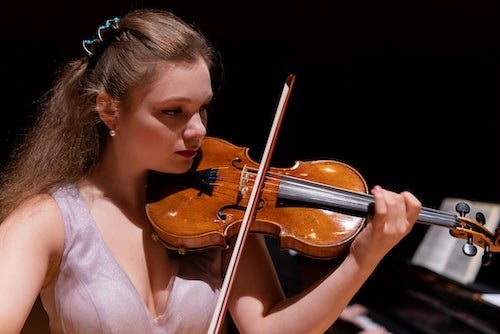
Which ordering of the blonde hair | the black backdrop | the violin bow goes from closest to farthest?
the violin bow
the blonde hair
the black backdrop

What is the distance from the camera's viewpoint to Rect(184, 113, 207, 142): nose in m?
1.23

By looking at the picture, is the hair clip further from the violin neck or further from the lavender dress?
the violin neck

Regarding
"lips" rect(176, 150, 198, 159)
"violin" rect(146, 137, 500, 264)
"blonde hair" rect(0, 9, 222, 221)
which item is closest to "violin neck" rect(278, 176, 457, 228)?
"violin" rect(146, 137, 500, 264)

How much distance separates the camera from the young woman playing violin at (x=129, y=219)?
117 centimetres

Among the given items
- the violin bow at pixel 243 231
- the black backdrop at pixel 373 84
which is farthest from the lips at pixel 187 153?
the black backdrop at pixel 373 84

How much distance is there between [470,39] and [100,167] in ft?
7.66

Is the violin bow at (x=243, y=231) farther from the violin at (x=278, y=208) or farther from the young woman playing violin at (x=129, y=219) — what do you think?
the young woman playing violin at (x=129, y=219)

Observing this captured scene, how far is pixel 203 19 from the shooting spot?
9.50ft

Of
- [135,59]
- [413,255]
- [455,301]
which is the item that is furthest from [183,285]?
[413,255]

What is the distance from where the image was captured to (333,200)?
4.00ft

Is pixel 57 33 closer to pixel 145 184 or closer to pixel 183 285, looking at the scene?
pixel 145 184

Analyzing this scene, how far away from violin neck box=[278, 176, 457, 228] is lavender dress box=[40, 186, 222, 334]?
29 centimetres

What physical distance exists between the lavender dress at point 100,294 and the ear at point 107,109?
7.1 inches

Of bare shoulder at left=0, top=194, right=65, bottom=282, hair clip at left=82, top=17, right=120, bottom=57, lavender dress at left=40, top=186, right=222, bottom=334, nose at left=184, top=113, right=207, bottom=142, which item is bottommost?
lavender dress at left=40, top=186, right=222, bottom=334
